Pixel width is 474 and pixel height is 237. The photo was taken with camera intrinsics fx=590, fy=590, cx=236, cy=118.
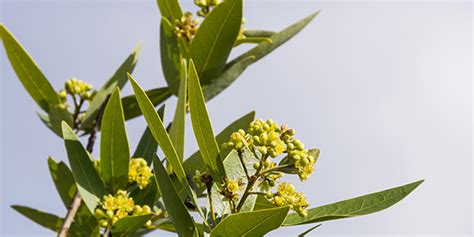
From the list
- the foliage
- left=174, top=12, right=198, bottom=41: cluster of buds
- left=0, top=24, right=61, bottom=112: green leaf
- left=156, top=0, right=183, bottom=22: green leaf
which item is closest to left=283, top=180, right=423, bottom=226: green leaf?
the foliage

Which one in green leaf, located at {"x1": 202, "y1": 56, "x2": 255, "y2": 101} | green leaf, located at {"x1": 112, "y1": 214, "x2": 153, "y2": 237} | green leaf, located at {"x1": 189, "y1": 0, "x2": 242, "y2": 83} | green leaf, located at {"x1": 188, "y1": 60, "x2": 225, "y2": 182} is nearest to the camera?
green leaf, located at {"x1": 188, "y1": 60, "x2": 225, "y2": 182}

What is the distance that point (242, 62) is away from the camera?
2.79 metres

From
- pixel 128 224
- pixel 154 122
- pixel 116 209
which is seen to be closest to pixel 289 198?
pixel 154 122

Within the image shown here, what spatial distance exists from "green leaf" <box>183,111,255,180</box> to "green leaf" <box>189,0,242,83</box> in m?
0.51

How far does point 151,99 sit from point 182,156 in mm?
726

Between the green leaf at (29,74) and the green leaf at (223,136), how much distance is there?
0.93m

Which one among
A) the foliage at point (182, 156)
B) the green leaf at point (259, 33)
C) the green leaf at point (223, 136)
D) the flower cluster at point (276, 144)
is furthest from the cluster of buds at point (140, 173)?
the green leaf at point (259, 33)

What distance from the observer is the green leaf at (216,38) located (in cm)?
254

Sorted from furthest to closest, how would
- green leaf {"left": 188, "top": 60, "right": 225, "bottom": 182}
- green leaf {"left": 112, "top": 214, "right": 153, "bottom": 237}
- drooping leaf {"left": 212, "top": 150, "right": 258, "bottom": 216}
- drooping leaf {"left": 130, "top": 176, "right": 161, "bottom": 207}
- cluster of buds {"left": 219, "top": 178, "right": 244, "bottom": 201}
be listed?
drooping leaf {"left": 130, "top": 176, "right": 161, "bottom": 207}
green leaf {"left": 112, "top": 214, "right": 153, "bottom": 237}
drooping leaf {"left": 212, "top": 150, "right": 258, "bottom": 216}
cluster of buds {"left": 219, "top": 178, "right": 244, "bottom": 201}
green leaf {"left": 188, "top": 60, "right": 225, "bottom": 182}

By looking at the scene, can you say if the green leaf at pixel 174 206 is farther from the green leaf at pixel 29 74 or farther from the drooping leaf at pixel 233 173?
the green leaf at pixel 29 74

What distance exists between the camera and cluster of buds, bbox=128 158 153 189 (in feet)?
7.95

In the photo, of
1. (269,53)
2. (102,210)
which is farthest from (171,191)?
(269,53)

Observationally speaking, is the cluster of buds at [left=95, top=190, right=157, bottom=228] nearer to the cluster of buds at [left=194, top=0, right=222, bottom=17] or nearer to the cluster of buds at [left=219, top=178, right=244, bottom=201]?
the cluster of buds at [left=219, top=178, right=244, bottom=201]

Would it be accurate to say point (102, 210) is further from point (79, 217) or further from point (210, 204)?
point (210, 204)
